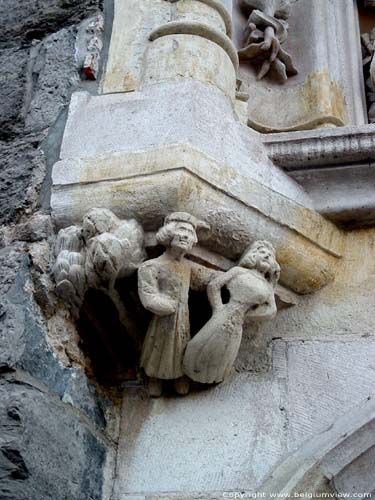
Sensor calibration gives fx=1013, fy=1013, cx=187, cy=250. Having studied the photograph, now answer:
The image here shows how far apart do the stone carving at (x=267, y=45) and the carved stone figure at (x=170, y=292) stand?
87 centimetres

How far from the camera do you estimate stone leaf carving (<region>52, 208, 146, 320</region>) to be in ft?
7.22

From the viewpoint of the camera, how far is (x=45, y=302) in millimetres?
2244

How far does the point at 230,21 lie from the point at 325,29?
1.40 feet

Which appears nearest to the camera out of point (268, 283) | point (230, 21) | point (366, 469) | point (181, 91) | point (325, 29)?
point (366, 469)

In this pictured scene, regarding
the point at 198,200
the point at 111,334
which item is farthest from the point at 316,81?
the point at 111,334

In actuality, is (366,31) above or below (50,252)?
above

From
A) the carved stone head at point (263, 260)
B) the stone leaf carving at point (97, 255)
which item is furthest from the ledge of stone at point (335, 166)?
the stone leaf carving at point (97, 255)

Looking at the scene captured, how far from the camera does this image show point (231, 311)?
7.28 feet

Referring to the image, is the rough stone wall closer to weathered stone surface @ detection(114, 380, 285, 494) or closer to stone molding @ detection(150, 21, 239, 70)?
weathered stone surface @ detection(114, 380, 285, 494)

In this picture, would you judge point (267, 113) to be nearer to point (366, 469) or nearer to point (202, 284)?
point (202, 284)

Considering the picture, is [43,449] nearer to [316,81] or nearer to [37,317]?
[37,317]

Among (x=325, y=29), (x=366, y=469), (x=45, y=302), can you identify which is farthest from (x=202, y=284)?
(x=325, y=29)

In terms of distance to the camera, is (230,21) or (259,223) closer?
(259,223)

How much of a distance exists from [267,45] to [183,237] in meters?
0.96
